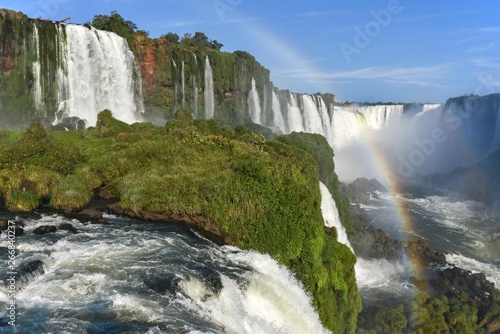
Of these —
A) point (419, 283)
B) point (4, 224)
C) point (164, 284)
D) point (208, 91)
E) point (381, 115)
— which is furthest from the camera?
point (381, 115)

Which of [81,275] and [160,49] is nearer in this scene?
[81,275]

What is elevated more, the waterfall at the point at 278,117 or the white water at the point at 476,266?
the waterfall at the point at 278,117

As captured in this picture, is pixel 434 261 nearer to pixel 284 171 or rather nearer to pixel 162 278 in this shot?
pixel 284 171

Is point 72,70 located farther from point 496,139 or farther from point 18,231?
point 496,139

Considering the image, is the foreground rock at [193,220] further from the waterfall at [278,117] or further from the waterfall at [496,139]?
the waterfall at [496,139]

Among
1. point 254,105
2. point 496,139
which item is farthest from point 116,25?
point 496,139

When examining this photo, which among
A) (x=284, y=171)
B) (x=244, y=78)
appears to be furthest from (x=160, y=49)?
(x=284, y=171)

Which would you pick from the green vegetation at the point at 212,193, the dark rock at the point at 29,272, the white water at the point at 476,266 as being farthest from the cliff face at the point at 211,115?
the white water at the point at 476,266
